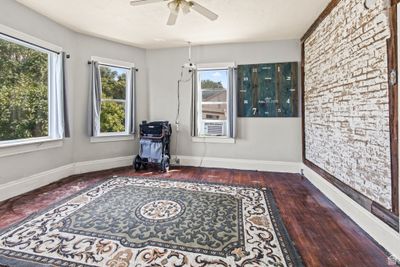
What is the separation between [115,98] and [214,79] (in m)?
2.14

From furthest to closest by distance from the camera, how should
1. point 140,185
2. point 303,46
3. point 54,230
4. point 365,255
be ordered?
1. point 303,46
2. point 140,185
3. point 54,230
4. point 365,255

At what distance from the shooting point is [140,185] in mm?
3387

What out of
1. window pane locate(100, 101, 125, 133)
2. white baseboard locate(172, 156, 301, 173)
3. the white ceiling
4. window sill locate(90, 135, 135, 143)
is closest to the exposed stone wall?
the white ceiling

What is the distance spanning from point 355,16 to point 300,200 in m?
2.20

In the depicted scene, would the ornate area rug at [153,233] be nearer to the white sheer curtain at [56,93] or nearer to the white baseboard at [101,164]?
the white baseboard at [101,164]

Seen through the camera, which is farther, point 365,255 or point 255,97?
point 255,97

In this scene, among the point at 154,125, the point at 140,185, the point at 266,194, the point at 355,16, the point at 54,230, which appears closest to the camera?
the point at 54,230

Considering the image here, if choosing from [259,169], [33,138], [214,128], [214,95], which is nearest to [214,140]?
[214,128]

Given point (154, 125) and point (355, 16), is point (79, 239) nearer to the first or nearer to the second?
point (154, 125)

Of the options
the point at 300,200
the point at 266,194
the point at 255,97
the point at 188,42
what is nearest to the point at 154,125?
the point at 188,42

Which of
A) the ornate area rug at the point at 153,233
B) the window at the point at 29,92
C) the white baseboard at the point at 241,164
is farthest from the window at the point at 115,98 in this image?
the ornate area rug at the point at 153,233

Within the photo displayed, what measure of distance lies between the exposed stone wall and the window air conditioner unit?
1.83 metres

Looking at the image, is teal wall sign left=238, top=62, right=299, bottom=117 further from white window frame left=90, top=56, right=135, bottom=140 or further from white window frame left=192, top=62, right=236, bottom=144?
white window frame left=90, top=56, right=135, bottom=140

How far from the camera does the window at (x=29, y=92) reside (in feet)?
9.52
